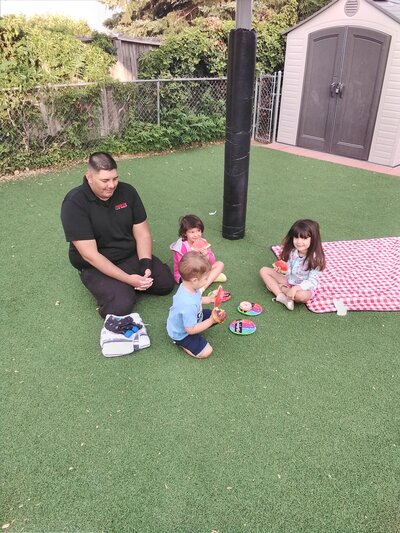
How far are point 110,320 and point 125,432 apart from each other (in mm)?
894

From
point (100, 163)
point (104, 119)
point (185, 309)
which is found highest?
point (100, 163)

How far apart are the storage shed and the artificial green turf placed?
478 cm

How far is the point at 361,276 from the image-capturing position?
3.84 metres

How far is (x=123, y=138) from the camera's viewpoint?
796 cm

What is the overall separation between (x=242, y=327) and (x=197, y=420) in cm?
91

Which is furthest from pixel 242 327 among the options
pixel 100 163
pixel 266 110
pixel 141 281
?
pixel 266 110

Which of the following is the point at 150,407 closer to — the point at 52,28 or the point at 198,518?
the point at 198,518

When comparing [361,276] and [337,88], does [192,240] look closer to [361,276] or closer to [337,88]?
[361,276]

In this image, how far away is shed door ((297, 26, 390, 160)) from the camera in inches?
276

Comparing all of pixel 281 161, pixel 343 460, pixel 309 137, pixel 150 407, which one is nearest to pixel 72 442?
pixel 150 407

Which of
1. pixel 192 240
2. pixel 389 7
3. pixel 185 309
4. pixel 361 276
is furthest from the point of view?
pixel 389 7

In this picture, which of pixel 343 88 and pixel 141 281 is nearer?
pixel 141 281

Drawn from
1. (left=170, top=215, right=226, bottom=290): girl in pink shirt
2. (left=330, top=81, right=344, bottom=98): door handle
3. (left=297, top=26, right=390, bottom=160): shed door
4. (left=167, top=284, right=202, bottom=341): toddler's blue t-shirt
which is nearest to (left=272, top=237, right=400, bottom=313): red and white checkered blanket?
(left=170, top=215, right=226, bottom=290): girl in pink shirt

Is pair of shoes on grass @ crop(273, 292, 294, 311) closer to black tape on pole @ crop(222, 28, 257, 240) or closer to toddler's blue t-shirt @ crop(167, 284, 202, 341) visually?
toddler's blue t-shirt @ crop(167, 284, 202, 341)
